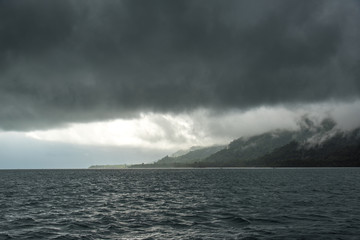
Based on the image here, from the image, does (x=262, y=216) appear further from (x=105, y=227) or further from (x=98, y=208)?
(x=98, y=208)

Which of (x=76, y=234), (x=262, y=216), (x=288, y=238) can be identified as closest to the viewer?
(x=288, y=238)

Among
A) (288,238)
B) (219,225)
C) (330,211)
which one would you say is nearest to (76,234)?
(219,225)

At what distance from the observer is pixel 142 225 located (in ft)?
108

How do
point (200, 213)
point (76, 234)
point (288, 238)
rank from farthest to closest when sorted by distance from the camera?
point (200, 213)
point (76, 234)
point (288, 238)

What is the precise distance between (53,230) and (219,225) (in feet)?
59.6

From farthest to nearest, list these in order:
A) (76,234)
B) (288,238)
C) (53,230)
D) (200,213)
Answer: (200,213) → (53,230) → (76,234) → (288,238)

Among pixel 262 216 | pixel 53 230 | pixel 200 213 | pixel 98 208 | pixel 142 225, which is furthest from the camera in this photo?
pixel 98 208

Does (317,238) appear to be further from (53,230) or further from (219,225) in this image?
(53,230)

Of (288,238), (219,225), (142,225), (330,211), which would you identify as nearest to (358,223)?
(330,211)

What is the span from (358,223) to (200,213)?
63.5 feet

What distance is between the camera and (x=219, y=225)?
3222cm

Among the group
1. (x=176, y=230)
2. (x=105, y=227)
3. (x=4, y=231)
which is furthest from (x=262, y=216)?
(x=4, y=231)

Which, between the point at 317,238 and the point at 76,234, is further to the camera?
the point at 76,234

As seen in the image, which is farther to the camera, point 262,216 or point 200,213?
point 200,213
